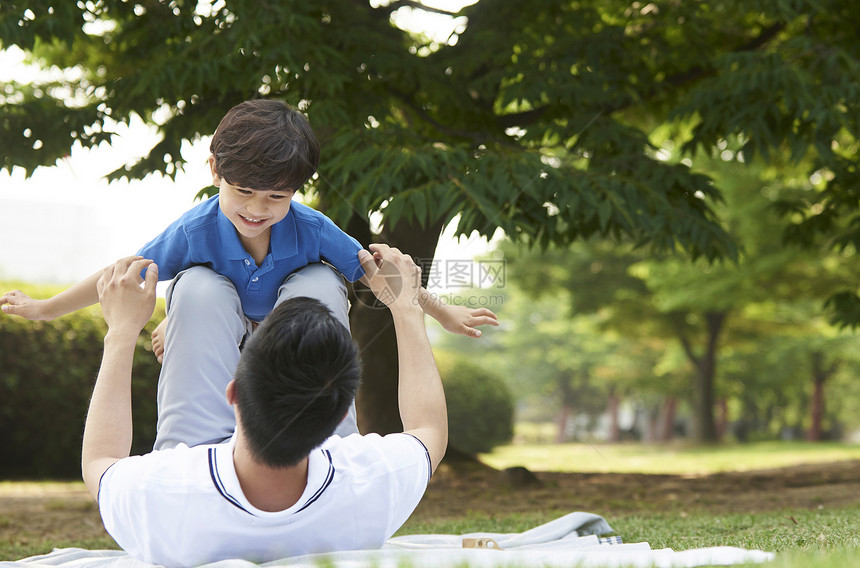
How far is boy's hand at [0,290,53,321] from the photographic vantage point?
243cm

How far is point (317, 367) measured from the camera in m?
1.57

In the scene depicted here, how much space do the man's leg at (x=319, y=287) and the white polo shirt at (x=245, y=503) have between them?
1.86 feet

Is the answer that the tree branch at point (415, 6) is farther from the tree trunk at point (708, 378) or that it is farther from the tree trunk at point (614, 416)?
the tree trunk at point (614, 416)

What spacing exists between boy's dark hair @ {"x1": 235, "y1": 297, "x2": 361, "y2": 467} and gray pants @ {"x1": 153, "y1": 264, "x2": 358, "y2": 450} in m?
0.47

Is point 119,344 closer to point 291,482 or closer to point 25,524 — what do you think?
point 291,482

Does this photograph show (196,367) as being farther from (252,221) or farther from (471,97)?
(471,97)

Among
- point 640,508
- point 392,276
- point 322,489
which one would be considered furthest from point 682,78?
point 322,489

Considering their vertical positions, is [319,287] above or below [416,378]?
above

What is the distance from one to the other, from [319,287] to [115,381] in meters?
0.79

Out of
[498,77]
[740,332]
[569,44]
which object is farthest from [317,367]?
[740,332]

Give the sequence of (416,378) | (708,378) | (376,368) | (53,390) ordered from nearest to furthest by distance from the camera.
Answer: (416,378) → (376,368) → (53,390) → (708,378)

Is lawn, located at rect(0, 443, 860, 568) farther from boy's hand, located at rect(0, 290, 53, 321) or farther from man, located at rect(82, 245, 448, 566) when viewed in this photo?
boy's hand, located at rect(0, 290, 53, 321)

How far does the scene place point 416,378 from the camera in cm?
196

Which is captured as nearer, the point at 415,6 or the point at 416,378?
the point at 416,378
